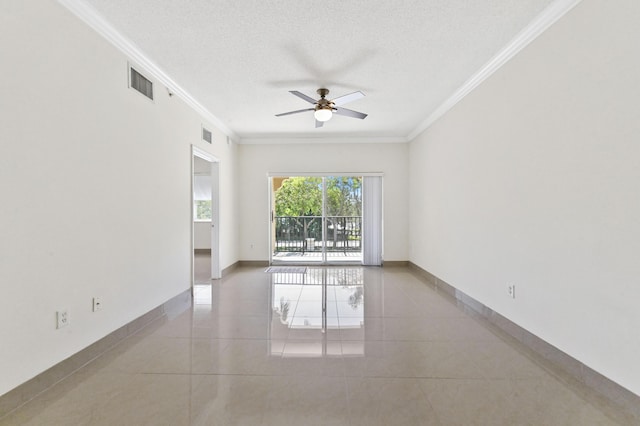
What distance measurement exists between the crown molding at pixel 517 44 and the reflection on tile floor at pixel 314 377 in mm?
2593

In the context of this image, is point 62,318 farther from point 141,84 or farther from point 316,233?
point 316,233

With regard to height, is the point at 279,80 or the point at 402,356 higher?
the point at 279,80

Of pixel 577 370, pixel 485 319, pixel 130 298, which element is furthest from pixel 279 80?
pixel 577 370

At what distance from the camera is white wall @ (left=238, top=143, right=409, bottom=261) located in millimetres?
6488

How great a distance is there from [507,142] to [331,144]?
13.0ft

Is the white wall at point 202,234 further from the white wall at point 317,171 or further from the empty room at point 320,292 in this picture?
the empty room at point 320,292

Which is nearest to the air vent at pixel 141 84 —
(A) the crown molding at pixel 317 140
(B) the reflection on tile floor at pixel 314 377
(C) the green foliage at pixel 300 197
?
(B) the reflection on tile floor at pixel 314 377

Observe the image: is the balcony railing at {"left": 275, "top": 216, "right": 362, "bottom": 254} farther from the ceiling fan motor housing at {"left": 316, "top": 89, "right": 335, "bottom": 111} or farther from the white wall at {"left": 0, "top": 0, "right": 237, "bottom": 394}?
the white wall at {"left": 0, "top": 0, "right": 237, "bottom": 394}

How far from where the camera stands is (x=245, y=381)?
2096 mm

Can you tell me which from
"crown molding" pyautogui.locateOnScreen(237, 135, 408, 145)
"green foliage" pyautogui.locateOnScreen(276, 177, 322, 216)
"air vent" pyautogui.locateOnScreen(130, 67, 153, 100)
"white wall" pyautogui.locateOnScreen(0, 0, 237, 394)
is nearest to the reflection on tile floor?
"white wall" pyautogui.locateOnScreen(0, 0, 237, 394)

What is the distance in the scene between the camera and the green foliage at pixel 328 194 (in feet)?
22.4

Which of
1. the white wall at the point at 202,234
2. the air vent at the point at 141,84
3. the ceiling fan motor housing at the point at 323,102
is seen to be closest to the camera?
the air vent at the point at 141,84

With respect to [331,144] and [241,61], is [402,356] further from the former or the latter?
[331,144]

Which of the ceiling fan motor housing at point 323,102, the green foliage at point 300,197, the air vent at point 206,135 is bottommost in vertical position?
the green foliage at point 300,197
